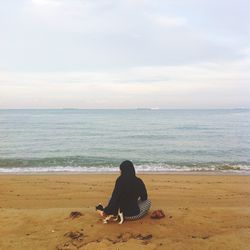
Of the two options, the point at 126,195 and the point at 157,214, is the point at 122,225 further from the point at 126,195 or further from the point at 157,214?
the point at 157,214

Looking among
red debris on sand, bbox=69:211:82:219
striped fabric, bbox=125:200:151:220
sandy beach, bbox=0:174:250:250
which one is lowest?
sandy beach, bbox=0:174:250:250

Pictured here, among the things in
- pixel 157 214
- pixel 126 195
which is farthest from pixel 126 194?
pixel 157 214

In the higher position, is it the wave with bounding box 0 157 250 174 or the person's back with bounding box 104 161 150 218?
the person's back with bounding box 104 161 150 218

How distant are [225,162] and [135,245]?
1440 centimetres

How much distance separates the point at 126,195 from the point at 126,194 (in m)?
0.02

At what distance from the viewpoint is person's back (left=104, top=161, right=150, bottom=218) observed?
273 inches

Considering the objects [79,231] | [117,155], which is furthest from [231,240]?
[117,155]

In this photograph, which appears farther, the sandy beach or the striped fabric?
the striped fabric

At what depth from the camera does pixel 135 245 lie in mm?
5664

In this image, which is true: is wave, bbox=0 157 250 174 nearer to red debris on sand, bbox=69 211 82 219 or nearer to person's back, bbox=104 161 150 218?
red debris on sand, bbox=69 211 82 219

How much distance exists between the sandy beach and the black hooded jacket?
0.91 ft

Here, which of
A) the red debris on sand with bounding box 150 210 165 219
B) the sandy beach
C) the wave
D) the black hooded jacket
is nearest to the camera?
the sandy beach

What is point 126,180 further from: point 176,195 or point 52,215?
point 176,195

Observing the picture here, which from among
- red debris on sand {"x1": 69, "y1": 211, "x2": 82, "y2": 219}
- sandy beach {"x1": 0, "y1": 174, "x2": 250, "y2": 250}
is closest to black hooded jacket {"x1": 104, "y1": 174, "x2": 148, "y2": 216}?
sandy beach {"x1": 0, "y1": 174, "x2": 250, "y2": 250}
